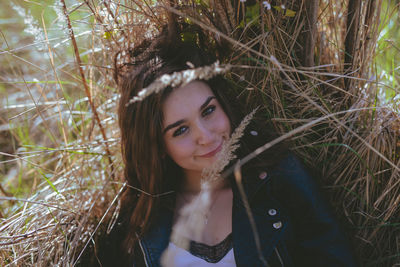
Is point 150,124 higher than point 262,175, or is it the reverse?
point 150,124

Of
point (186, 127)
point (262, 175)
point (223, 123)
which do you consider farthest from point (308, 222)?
point (186, 127)

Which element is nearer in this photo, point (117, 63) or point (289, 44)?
point (289, 44)

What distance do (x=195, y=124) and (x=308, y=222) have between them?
2.40 feet

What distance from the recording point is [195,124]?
159cm

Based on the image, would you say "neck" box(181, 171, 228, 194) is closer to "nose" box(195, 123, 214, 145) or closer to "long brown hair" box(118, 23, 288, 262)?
"long brown hair" box(118, 23, 288, 262)

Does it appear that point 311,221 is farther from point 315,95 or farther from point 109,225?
point 109,225

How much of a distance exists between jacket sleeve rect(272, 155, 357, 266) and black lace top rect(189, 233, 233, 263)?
0.32 m

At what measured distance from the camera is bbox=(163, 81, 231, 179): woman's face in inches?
62.7

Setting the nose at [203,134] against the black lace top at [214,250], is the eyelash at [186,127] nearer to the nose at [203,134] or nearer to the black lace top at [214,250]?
the nose at [203,134]

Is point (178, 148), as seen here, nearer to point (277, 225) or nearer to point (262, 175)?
point (262, 175)

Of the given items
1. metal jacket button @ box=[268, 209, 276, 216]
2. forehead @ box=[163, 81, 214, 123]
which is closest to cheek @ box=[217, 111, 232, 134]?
forehead @ box=[163, 81, 214, 123]

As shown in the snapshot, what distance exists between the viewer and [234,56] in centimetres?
188

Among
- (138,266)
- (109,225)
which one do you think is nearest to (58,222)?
(109,225)

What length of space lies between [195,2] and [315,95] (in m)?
0.81
